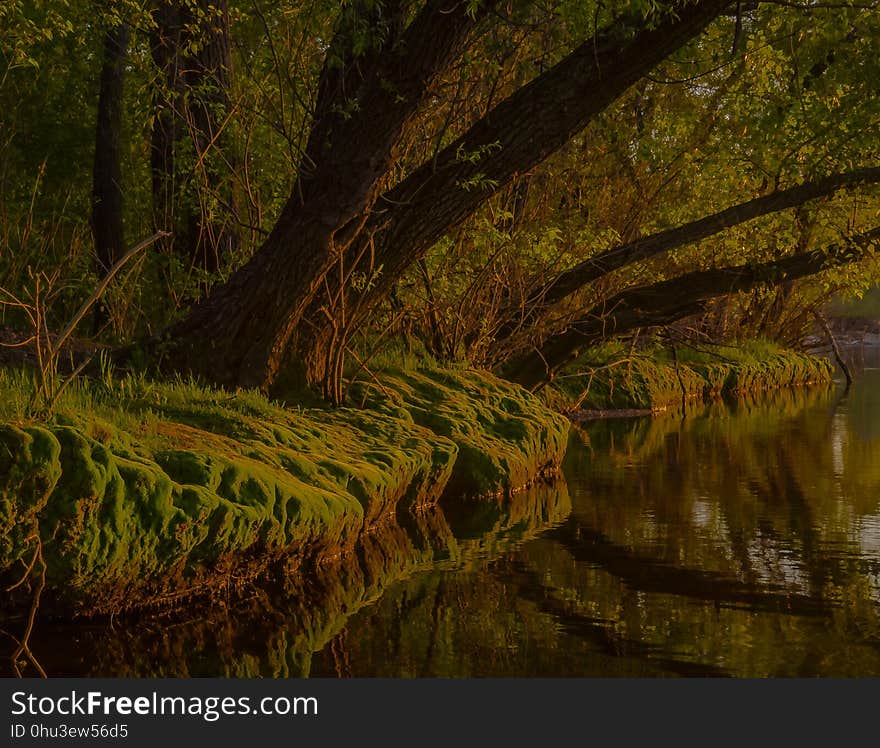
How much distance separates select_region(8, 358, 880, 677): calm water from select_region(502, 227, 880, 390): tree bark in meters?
3.80

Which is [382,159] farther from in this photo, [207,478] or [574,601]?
[574,601]

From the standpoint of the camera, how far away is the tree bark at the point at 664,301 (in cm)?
1807

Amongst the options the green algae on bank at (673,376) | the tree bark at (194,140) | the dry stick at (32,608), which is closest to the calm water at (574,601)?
the dry stick at (32,608)

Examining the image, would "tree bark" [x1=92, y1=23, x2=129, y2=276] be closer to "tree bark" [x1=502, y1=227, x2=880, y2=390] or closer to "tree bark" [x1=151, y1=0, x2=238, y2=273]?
"tree bark" [x1=151, y1=0, x2=238, y2=273]

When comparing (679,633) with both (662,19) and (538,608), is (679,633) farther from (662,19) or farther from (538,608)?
(662,19)

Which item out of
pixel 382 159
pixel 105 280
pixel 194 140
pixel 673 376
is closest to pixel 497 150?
pixel 382 159

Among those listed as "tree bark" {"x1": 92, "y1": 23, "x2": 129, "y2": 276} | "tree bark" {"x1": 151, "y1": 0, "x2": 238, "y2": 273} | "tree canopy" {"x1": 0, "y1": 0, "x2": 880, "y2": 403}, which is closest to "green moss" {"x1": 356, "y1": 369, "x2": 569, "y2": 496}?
"tree canopy" {"x1": 0, "y1": 0, "x2": 880, "y2": 403}

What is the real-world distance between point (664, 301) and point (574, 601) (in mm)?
11474

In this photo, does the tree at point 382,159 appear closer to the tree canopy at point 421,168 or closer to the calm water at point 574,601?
the tree canopy at point 421,168

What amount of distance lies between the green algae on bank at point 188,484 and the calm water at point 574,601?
0.27m

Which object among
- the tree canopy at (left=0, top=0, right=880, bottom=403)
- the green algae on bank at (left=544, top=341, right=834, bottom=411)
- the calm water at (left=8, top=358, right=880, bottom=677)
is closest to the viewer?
the calm water at (left=8, top=358, right=880, bottom=677)

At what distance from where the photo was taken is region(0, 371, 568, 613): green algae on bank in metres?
7.54

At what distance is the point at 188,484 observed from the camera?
8.56m

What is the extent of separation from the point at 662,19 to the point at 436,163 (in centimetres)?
239
